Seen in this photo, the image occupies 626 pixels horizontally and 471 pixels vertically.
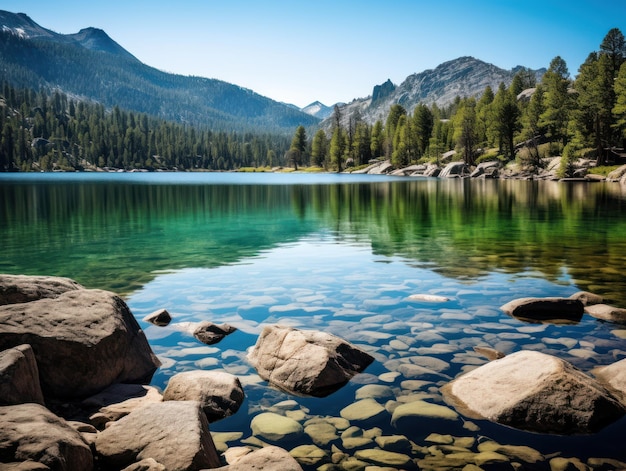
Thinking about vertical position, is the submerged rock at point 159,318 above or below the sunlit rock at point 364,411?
above

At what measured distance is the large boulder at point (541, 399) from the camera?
6832 mm

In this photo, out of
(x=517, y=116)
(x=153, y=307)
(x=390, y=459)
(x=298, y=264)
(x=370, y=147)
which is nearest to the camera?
(x=390, y=459)

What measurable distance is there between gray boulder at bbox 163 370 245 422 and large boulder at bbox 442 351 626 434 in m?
3.57

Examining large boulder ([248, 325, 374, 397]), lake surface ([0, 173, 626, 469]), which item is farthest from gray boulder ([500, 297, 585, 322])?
large boulder ([248, 325, 374, 397])

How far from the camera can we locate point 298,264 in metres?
19.3

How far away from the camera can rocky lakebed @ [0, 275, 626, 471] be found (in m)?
5.65

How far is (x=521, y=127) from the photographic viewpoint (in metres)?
122

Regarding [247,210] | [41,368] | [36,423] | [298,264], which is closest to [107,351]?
[41,368]

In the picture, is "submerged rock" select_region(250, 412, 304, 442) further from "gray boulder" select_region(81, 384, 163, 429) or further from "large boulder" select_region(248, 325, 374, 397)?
"gray boulder" select_region(81, 384, 163, 429)

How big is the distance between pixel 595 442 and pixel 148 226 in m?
30.2

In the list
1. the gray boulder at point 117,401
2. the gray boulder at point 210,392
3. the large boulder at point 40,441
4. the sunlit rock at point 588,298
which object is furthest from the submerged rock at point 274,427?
the sunlit rock at point 588,298

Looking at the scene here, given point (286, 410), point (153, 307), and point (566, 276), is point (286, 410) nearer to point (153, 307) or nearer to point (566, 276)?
point (153, 307)

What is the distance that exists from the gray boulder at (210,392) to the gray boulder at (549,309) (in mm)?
7861

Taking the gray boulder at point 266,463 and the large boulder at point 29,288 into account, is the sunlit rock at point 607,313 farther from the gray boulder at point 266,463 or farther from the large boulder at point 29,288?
the large boulder at point 29,288
